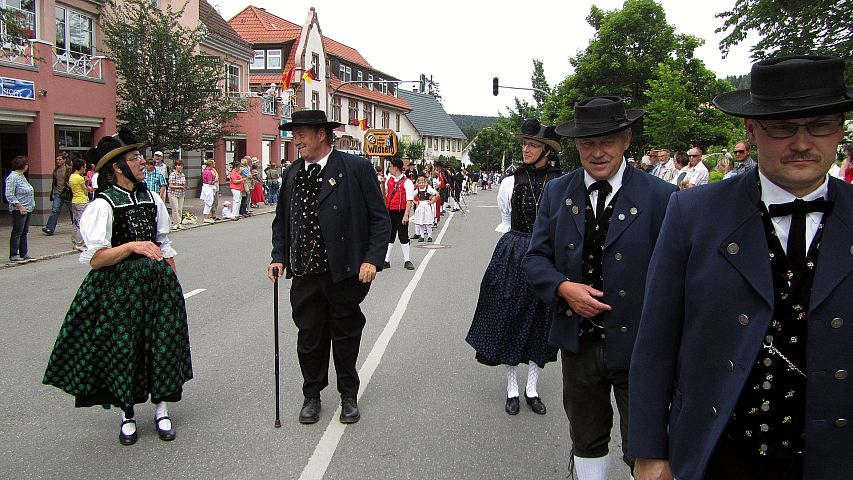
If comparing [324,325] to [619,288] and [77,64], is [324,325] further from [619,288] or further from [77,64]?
[77,64]

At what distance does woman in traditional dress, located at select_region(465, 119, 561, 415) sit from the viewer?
4.92 meters

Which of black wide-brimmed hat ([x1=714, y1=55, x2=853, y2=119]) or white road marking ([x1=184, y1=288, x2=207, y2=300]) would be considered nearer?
black wide-brimmed hat ([x1=714, y1=55, x2=853, y2=119])

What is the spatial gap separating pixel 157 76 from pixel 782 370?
23135 millimetres

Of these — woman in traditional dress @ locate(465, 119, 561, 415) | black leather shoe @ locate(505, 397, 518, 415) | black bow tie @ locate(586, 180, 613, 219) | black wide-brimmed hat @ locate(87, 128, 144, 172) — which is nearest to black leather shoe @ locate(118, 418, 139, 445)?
black wide-brimmed hat @ locate(87, 128, 144, 172)

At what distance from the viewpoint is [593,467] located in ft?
10.6

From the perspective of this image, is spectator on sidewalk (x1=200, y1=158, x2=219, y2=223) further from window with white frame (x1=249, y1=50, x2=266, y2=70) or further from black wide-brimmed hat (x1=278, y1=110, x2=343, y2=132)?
window with white frame (x1=249, y1=50, x2=266, y2=70)

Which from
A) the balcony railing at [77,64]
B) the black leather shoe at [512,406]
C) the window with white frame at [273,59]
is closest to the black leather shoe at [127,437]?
the black leather shoe at [512,406]

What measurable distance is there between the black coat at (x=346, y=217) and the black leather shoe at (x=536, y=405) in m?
1.49

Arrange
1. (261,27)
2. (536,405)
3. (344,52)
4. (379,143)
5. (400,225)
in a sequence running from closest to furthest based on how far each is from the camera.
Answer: (536,405), (400,225), (379,143), (261,27), (344,52)

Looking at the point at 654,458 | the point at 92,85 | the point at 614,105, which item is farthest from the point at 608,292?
the point at 92,85

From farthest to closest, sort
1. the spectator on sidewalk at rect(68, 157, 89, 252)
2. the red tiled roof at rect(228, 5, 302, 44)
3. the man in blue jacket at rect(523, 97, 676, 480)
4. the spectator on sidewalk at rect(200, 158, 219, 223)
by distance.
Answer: the red tiled roof at rect(228, 5, 302, 44)
the spectator on sidewalk at rect(200, 158, 219, 223)
the spectator on sidewalk at rect(68, 157, 89, 252)
the man in blue jacket at rect(523, 97, 676, 480)

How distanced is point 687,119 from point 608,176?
24274 millimetres

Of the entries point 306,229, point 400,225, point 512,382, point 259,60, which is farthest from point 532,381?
point 259,60

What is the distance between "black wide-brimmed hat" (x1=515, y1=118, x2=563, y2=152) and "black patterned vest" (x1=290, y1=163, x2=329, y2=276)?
1466 mm
